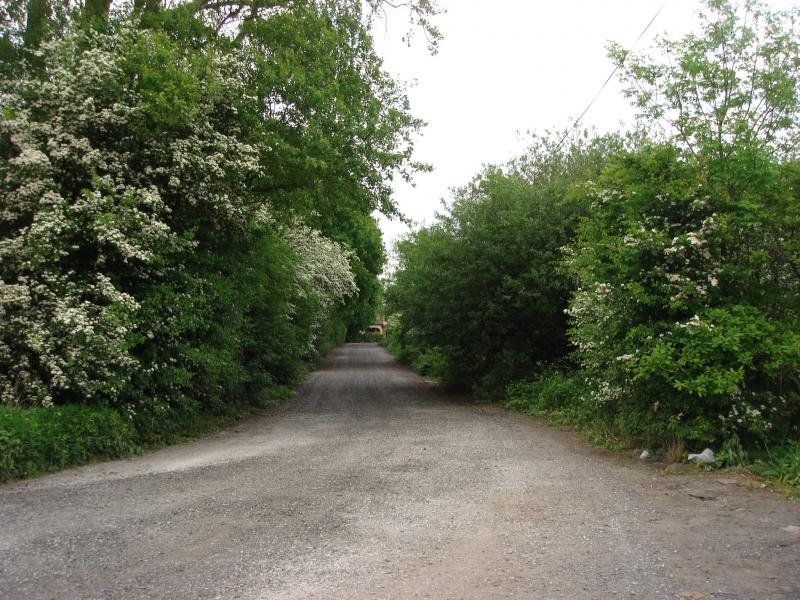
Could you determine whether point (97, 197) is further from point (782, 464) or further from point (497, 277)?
point (497, 277)

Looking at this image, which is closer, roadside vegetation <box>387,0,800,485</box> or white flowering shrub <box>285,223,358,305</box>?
roadside vegetation <box>387,0,800,485</box>

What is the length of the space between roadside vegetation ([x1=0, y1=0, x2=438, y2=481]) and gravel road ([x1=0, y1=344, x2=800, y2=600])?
1.38 meters

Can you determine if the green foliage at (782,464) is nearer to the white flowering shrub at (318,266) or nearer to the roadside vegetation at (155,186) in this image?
the roadside vegetation at (155,186)

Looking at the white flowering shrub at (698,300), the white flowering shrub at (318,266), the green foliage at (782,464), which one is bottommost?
the green foliage at (782,464)

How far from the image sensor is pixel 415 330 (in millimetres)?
22172

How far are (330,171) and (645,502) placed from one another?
9.77 metres

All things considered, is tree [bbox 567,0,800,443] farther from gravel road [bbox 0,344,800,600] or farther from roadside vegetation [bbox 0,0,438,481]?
roadside vegetation [bbox 0,0,438,481]

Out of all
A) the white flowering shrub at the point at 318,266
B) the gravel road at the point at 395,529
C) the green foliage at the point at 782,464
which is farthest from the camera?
the white flowering shrub at the point at 318,266

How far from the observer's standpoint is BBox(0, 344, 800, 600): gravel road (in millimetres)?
4527

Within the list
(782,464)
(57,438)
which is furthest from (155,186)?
(782,464)

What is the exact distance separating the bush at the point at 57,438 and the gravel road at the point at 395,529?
1.06ft

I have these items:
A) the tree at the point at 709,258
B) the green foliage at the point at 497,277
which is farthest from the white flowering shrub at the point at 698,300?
the green foliage at the point at 497,277

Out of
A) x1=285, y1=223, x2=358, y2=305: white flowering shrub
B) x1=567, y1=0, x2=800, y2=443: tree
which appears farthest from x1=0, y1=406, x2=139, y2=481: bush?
x1=285, y1=223, x2=358, y2=305: white flowering shrub

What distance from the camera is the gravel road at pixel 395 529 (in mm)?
4527
